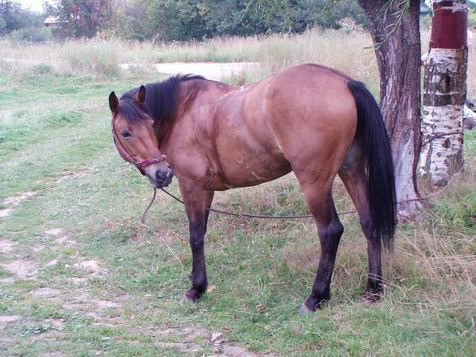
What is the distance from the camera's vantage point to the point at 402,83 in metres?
5.10

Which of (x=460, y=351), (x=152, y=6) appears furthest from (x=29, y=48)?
(x=460, y=351)

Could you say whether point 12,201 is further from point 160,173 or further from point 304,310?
point 304,310

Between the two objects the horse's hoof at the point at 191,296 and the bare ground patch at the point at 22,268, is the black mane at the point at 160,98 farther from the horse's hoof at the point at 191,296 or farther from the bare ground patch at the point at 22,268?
the bare ground patch at the point at 22,268

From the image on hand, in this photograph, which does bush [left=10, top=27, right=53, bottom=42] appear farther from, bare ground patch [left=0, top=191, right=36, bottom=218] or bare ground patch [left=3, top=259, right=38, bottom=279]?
bare ground patch [left=3, top=259, right=38, bottom=279]

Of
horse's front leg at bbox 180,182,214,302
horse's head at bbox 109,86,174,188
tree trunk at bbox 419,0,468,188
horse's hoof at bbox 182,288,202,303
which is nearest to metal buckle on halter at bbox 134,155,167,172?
horse's head at bbox 109,86,174,188

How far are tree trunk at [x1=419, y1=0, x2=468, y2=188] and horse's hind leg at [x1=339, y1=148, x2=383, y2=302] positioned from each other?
1742 millimetres

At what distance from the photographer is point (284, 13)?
6160 millimetres

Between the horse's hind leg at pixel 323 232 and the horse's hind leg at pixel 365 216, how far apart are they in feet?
0.89

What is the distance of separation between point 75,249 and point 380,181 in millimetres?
3320

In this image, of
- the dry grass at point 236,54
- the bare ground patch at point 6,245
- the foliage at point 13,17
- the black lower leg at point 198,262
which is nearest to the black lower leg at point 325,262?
the black lower leg at point 198,262

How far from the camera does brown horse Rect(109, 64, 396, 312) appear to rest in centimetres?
384

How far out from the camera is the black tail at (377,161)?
3836mm

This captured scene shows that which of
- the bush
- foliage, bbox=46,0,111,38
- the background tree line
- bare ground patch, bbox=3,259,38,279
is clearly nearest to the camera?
bare ground patch, bbox=3,259,38,279

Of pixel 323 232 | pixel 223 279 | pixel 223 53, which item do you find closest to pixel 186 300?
pixel 223 279
